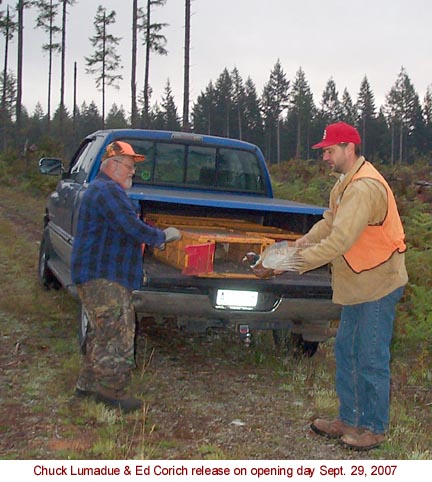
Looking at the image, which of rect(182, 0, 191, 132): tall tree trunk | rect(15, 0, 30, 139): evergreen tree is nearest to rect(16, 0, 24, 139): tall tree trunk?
rect(15, 0, 30, 139): evergreen tree

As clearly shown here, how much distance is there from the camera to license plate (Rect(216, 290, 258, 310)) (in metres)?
5.24

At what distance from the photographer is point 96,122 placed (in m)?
110

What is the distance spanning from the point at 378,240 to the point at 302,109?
90.6m

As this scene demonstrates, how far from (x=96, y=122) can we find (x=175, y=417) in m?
109

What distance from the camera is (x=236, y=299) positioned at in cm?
529

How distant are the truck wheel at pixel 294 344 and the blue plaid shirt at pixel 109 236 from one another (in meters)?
2.26

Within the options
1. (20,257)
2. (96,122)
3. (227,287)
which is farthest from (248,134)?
(227,287)

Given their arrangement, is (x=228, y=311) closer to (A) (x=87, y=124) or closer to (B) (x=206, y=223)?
(B) (x=206, y=223)

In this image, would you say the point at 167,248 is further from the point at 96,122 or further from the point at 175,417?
the point at 96,122

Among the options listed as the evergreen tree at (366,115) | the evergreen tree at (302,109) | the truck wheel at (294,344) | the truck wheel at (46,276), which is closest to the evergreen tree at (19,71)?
the truck wheel at (46,276)

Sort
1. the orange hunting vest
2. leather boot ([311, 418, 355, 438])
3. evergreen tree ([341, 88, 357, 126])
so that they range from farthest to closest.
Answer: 1. evergreen tree ([341, 88, 357, 126])
2. leather boot ([311, 418, 355, 438])
3. the orange hunting vest

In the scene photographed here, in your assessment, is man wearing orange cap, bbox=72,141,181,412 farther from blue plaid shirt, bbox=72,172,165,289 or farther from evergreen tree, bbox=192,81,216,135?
evergreen tree, bbox=192,81,216,135

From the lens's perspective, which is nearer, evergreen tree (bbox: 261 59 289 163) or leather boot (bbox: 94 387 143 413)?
leather boot (bbox: 94 387 143 413)

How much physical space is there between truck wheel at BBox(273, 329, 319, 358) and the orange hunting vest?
97.0 inches
